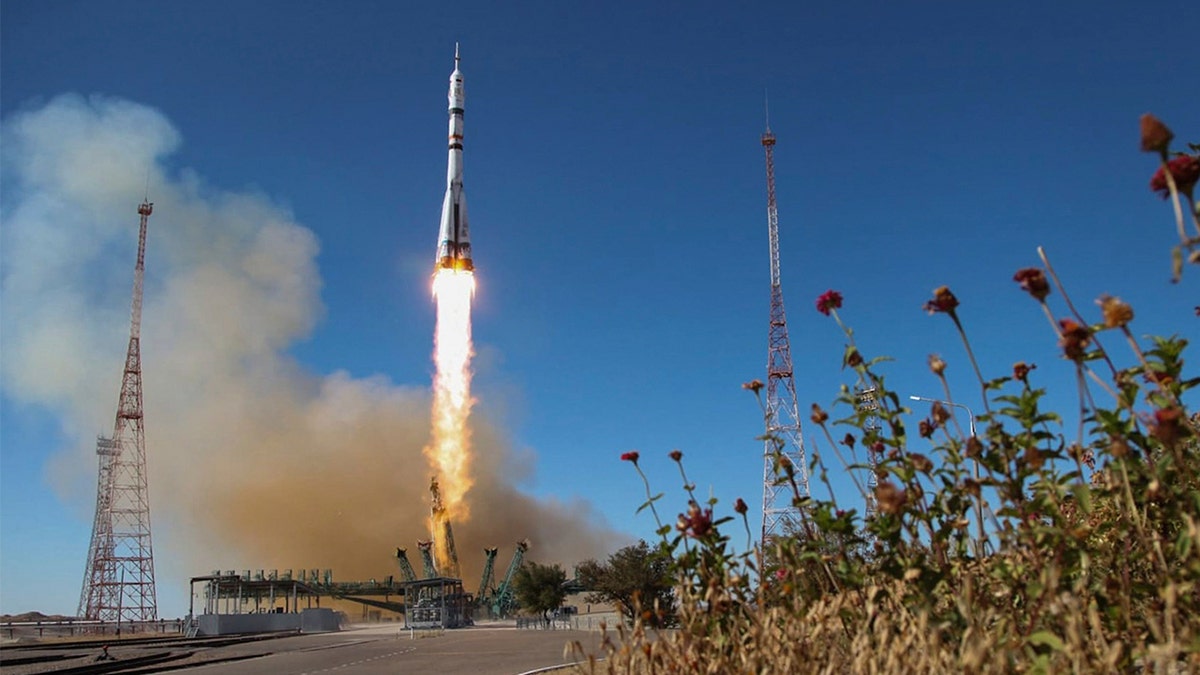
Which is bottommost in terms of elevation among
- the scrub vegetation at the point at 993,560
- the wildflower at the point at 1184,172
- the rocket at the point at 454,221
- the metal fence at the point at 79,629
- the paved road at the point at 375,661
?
the metal fence at the point at 79,629

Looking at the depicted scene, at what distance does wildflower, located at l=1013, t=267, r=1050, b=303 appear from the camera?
14.6 ft

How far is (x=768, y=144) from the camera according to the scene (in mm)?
71750

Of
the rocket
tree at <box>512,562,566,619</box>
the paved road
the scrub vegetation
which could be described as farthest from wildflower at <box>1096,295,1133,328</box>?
tree at <box>512,562,566,619</box>

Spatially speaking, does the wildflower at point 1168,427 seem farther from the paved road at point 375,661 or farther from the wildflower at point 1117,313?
the paved road at point 375,661

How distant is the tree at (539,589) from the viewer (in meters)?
75.7

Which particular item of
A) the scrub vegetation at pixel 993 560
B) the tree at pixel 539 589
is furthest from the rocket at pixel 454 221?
the scrub vegetation at pixel 993 560

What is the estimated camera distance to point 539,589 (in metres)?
76.2

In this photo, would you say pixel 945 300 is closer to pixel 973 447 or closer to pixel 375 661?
pixel 973 447

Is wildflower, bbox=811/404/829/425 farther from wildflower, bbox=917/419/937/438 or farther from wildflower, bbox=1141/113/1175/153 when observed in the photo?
wildflower, bbox=1141/113/1175/153

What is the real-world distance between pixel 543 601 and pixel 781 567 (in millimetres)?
71751

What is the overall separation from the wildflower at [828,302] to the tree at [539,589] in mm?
72681

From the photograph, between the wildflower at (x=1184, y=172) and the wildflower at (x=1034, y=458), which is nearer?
the wildflower at (x=1184, y=172)

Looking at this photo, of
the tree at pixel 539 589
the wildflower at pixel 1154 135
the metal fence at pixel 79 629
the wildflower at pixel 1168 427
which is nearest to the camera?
the wildflower at pixel 1154 135

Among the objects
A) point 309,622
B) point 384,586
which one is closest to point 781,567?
point 309,622
